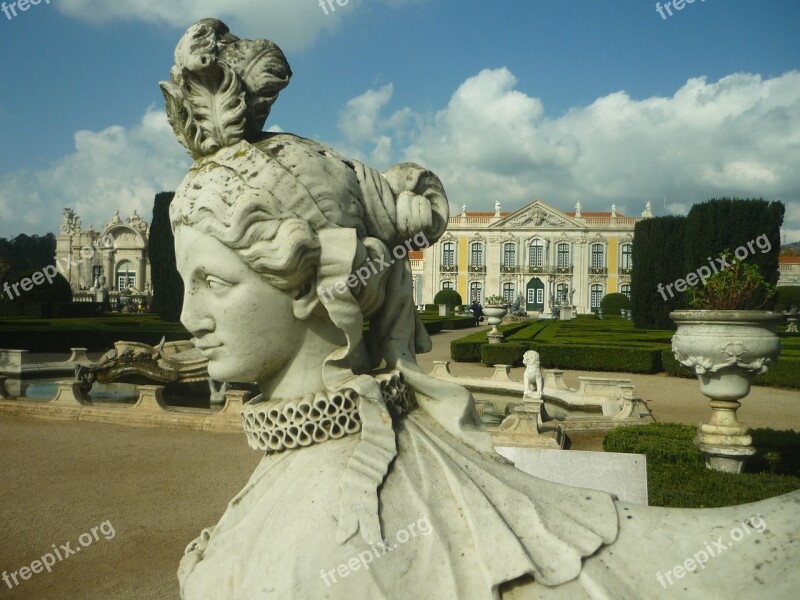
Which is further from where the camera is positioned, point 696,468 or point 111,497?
point 696,468

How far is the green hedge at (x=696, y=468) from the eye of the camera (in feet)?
15.1

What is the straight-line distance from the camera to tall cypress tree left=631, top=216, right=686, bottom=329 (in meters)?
25.3

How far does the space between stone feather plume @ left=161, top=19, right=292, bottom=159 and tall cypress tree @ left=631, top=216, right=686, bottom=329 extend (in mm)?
25479

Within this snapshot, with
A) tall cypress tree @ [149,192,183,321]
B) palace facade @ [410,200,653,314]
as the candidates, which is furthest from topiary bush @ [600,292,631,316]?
tall cypress tree @ [149,192,183,321]

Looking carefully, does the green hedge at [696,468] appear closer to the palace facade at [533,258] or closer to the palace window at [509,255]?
the palace facade at [533,258]

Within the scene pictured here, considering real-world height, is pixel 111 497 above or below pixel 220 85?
below

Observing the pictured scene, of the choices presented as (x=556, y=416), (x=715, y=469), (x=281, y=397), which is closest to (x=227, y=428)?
(x=556, y=416)

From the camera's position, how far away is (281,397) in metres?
1.52

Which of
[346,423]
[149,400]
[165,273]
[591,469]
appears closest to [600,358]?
[149,400]

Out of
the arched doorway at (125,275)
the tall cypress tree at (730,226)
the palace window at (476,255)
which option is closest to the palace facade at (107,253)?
the arched doorway at (125,275)

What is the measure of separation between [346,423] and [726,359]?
5121 mm

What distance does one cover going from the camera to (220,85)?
1467 mm

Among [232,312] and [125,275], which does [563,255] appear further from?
[232,312]

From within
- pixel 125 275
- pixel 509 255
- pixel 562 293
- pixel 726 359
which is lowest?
pixel 726 359
